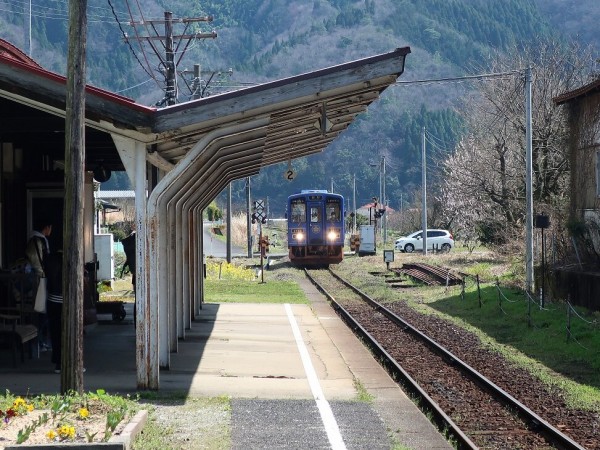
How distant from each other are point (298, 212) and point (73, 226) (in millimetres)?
29360

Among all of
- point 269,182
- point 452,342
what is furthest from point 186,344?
point 269,182

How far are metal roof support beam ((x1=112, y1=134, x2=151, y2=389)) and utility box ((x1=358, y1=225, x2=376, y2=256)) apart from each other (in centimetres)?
3573

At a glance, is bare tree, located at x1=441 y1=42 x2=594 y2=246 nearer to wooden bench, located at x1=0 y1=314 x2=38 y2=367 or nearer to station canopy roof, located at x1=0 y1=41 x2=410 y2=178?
station canopy roof, located at x1=0 y1=41 x2=410 y2=178

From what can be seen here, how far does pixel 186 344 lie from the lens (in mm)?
13461

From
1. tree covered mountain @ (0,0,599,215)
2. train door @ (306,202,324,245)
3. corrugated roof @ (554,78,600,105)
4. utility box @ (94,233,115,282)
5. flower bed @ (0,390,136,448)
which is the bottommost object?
flower bed @ (0,390,136,448)

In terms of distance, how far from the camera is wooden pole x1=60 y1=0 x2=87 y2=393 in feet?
25.0

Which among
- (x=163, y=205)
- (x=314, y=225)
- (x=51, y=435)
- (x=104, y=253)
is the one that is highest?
(x=314, y=225)

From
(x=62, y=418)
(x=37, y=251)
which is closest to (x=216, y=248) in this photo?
(x=37, y=251)

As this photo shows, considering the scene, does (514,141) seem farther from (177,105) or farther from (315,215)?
(177,105)

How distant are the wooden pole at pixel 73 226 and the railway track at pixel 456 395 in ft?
10.9

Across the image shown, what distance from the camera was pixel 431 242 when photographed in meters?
47.0

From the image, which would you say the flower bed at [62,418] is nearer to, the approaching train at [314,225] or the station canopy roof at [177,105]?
the station canopy roof at [177,105]

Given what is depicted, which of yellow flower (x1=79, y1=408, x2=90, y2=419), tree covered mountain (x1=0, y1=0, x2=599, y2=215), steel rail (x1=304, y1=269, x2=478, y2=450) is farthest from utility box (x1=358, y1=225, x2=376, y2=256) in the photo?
tree covered mountain (x1=0, y1=0, x2=599, y2=215)

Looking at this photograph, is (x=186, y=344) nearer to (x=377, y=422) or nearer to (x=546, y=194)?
(x=377, y=422)
